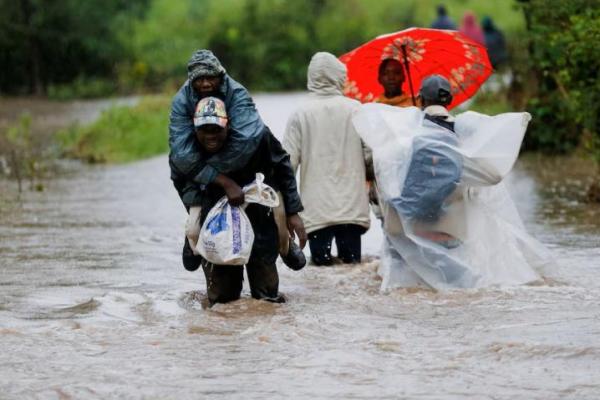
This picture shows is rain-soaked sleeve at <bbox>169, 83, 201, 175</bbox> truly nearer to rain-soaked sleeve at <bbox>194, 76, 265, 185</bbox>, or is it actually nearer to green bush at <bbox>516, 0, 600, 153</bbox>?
rain-soaked sleeve at <bbox>194, 76, 265, 185</bbox>

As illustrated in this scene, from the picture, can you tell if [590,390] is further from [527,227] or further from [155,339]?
[527,227]

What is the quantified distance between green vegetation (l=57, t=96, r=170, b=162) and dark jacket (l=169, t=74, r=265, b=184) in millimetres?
12575

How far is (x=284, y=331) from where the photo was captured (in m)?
8.13

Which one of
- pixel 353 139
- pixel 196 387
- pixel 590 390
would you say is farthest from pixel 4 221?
pixel 590 390

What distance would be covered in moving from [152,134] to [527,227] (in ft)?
34.8

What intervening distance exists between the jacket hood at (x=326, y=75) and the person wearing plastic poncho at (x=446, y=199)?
35.9 inches

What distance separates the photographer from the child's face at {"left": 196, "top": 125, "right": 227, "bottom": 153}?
8336 mm

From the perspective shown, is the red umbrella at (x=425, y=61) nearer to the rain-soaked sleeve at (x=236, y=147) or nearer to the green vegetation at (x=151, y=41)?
the rain-soaked sleeve at (x=236, y=147)

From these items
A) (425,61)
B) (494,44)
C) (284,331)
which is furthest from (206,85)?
(494,44)

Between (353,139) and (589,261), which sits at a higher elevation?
(353,139)

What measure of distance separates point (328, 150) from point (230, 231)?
7.56ft

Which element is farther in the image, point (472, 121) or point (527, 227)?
point (527, 227)

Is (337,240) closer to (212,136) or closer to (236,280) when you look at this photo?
(236,280)

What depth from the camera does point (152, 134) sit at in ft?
73.6
